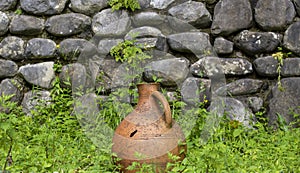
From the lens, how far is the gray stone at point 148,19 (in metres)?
3.20

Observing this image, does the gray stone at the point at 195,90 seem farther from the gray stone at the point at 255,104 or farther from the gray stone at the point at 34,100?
the gray stone at the point at 34,100

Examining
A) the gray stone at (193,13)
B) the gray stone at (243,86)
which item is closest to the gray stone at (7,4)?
the gray stone at (193,13)

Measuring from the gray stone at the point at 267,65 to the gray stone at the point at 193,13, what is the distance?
471mm

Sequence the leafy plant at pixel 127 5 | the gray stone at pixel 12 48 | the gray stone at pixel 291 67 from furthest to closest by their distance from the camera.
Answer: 1. the gray stone at pixel 12 48
2. the leafy plant at pixel 127 5
3. the gray stone at pixel 291 67

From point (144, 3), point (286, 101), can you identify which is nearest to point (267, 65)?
point (286, 101)

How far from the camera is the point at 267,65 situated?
123 inches

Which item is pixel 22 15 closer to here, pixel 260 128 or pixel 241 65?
pixel 241 65

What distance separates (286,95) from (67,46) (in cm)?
167

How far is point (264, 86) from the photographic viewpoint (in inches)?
125

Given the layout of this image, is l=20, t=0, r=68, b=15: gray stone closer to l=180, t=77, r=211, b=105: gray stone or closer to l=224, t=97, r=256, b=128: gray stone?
l=180, t=77, r=211, b=105: gray stone

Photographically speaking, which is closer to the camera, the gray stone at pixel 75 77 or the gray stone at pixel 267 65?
the gray stone at pixel 267 65

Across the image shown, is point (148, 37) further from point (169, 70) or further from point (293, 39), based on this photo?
point (293, 39)

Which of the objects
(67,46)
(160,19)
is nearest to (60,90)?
(67,46)

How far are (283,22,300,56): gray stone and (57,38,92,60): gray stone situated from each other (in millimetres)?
Result: 1460
